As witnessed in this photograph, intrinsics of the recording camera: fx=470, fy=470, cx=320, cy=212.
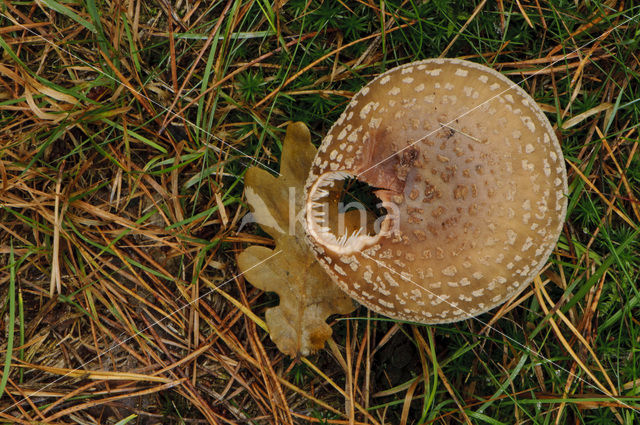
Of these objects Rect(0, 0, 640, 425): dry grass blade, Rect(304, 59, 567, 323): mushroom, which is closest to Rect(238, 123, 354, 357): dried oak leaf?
Rect(0, 0, 640, 425): dry grass blade

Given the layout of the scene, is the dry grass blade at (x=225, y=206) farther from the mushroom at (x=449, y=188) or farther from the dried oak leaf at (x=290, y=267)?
the mushroom at (x=449, y=188)

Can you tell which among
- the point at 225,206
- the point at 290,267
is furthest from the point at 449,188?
the point at 225,206

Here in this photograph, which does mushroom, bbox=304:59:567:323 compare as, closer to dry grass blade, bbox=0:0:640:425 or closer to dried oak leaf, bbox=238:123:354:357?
dried oak leaf, bbox=238:123:354:357

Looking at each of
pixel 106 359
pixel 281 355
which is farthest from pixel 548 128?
pixel 106 359

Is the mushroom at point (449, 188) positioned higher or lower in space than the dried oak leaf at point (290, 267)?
higher

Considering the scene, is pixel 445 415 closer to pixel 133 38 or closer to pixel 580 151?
pixel 580 151

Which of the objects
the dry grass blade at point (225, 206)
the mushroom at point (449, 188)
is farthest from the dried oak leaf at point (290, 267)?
the mushroom at point (449, 188)
